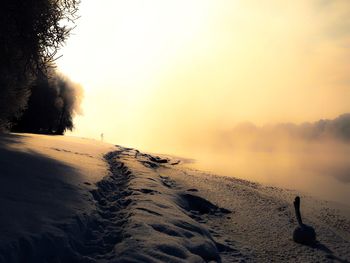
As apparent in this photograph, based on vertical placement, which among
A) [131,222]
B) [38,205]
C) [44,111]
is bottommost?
[131,222]

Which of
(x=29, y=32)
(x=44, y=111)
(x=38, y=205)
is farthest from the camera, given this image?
(x=44, y=111)

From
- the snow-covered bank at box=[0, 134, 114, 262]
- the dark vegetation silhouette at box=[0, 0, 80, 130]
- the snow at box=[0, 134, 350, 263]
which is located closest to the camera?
the snow-covered bank at box=[0, 134, 114, 262]

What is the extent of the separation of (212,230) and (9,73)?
1426cm

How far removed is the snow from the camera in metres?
7.13

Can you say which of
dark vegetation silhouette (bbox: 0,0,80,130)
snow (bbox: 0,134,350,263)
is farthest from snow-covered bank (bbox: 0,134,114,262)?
dark vegetation silhouette (bbox: 0,0,80,130)

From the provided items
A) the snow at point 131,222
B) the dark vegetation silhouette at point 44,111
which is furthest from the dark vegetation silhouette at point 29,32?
the dark vegetation silhouette at point 44,111

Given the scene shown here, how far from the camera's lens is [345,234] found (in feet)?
46.2

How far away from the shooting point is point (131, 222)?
9227mm

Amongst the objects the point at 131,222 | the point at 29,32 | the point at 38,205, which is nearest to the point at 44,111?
the point at 29,32

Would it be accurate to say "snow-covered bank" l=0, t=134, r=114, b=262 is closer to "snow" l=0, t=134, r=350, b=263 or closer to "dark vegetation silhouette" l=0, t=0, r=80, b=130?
"snow" l=0, t=134, r=350, b=263

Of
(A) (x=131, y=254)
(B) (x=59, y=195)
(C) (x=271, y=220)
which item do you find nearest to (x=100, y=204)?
(B) (x=59, y=195)

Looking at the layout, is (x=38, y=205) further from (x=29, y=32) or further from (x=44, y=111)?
(x=44, y=111)

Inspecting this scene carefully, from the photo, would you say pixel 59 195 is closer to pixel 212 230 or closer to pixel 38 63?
pixel 212 230

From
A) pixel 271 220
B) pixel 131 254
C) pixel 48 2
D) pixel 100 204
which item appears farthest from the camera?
pixel 48 2
